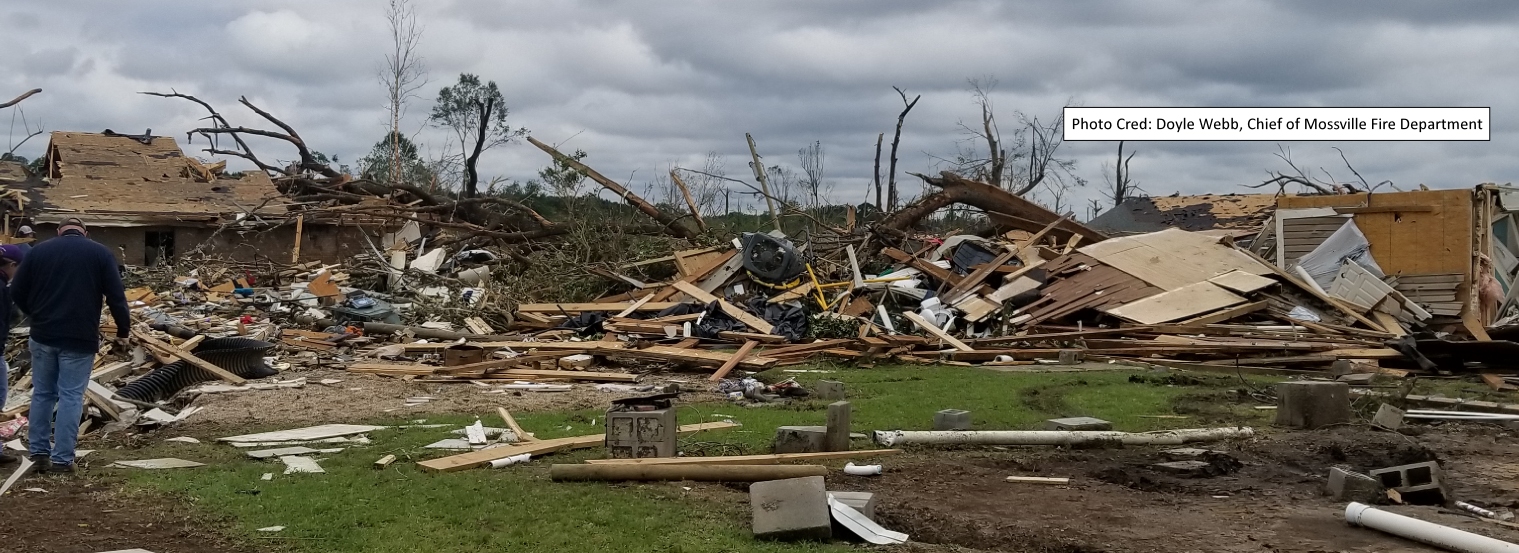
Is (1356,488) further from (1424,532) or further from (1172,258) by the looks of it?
(1172,258)

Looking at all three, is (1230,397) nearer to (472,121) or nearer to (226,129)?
(226,129)

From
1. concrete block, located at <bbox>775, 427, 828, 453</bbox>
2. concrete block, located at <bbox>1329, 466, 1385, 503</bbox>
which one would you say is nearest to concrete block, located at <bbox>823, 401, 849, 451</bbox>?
concrete block, located at <bbox>775, 427, 828, 453</bbox>

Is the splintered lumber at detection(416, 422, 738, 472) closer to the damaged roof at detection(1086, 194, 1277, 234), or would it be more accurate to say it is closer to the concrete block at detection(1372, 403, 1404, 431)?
the concrete block at detection(1372, 403, 1404, 431)

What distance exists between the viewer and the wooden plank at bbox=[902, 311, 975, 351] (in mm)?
16203

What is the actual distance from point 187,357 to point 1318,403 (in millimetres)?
11214

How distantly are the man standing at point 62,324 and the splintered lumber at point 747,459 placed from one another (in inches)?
133

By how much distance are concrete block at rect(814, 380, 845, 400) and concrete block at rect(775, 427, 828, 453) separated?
3.85 metres

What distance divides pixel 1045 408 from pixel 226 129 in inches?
975

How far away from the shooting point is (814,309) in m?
18.5

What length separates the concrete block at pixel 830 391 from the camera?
468 inches

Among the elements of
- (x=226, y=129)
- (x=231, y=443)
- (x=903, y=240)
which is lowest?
(x=231, y=443)

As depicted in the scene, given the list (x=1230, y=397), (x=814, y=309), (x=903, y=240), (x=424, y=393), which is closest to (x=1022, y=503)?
(x=1230, y=397)

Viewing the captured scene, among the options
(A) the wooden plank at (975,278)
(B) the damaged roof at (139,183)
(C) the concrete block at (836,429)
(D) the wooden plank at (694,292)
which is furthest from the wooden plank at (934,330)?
(B) the damaged roof at (139,183)

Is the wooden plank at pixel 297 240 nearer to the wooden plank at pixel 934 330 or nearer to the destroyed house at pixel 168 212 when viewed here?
the destroyed house at pixel 168 212
